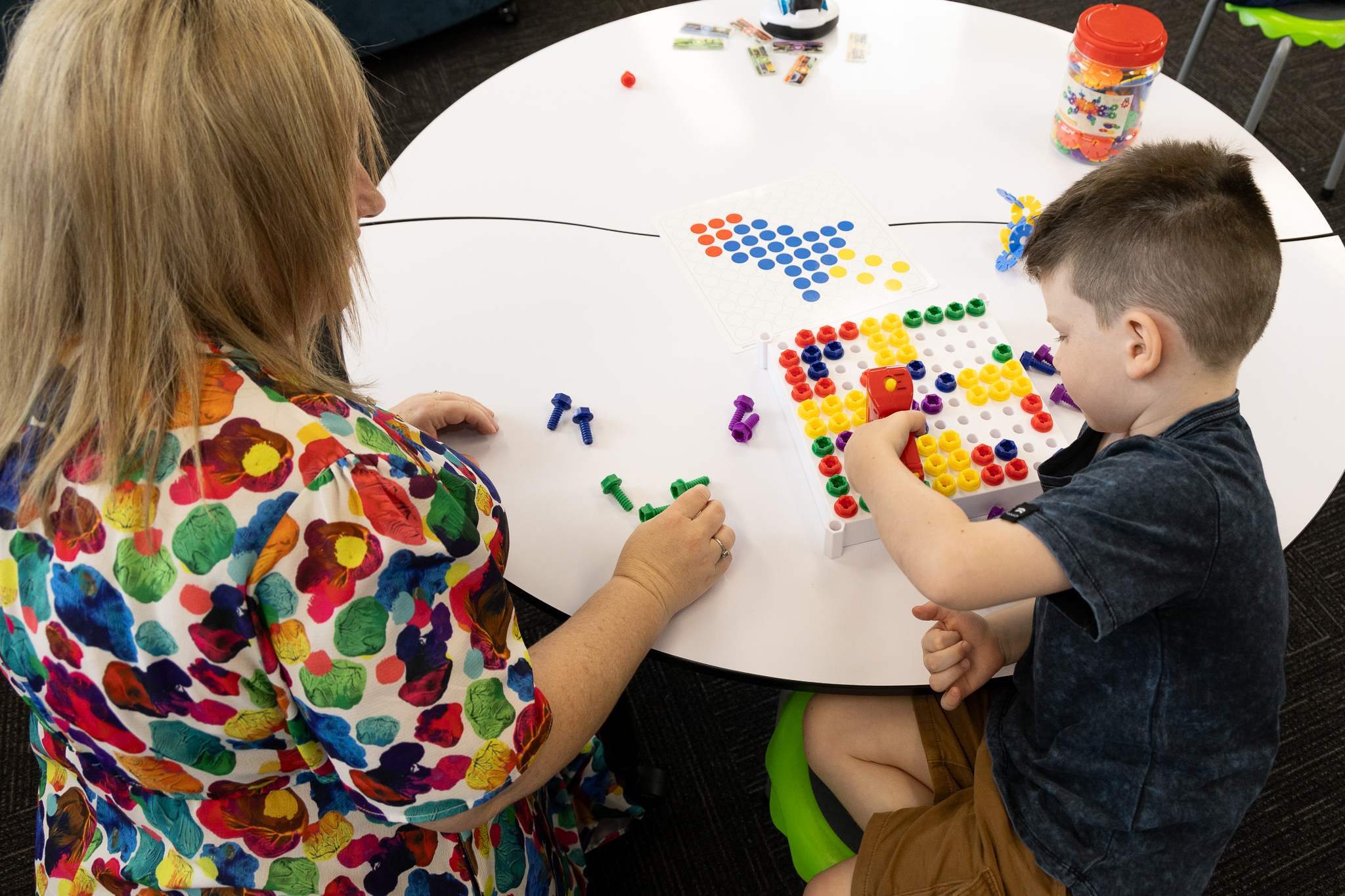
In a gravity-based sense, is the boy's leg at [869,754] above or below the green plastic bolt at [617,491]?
below

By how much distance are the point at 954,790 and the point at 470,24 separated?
2.87 m

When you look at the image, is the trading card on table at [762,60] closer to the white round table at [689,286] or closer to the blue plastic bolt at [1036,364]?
the white round table at [689,286]

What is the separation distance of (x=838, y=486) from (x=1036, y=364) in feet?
1.03

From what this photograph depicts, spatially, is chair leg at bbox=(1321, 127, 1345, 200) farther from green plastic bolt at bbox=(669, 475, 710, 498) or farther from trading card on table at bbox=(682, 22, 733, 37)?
green plastic bolt at bbox=(669, 475, 710, 498)

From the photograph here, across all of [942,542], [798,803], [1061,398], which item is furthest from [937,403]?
[798,803]

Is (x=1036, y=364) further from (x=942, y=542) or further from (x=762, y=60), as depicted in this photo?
(x=762, y=60)

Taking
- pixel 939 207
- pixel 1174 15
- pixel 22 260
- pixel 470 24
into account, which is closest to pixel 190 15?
pixel 22 260

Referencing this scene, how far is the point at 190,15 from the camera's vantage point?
667 millimetres

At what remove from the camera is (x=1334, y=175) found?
233 centimetres

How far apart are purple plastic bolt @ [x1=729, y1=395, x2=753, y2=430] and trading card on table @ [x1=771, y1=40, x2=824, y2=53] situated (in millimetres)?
805

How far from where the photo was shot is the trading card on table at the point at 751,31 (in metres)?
1.62

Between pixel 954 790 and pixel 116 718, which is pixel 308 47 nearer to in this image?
pixel 116 718

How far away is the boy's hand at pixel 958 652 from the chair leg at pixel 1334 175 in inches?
81.2

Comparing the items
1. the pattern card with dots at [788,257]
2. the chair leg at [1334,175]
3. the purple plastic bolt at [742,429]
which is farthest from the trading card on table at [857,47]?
the chair leg at [1334,175]
